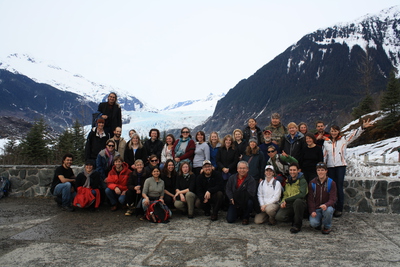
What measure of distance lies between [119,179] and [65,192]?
125 cm

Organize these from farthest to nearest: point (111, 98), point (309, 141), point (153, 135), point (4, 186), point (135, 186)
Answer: point (4, 186) → point (111, 98) → point (153, 135) → point (135, 186) → point (309, 141)

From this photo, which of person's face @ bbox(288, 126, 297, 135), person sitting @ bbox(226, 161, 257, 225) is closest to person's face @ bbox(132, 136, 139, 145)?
person sitting @ bbox(226, 161, 257, 225)

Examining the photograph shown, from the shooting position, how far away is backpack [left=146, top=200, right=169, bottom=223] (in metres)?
6.05

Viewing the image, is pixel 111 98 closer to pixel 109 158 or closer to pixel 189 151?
pixel 109 158

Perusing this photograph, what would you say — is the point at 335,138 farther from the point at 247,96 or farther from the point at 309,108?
the point at 247,96

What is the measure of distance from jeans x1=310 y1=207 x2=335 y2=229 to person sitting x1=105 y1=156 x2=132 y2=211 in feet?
12.7

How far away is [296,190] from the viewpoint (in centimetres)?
591

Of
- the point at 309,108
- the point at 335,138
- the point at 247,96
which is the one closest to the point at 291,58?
the point at 247,96

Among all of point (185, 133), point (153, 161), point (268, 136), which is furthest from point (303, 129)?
point (153, 161)

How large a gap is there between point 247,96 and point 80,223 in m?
119

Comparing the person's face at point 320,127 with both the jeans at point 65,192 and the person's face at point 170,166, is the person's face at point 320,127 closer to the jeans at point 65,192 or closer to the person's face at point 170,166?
the person's face at point 170,166

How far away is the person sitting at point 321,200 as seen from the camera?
5496 mm

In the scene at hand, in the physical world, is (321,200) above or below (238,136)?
below

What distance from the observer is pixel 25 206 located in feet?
24.2
